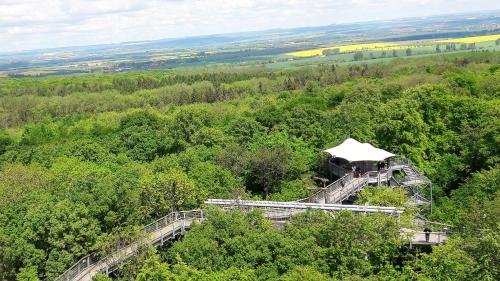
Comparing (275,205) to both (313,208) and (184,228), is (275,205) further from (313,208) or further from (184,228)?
(184,228)

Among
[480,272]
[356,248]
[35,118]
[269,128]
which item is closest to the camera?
[480,272]

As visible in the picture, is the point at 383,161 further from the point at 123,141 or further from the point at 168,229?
the point at 123,141

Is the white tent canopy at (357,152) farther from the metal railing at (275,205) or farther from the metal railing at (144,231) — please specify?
the metal railing at (144,231)

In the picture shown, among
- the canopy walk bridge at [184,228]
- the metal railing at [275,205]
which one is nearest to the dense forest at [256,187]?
the canopy walk bridge at [184,228]

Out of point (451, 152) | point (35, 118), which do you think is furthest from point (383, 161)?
point (35, 118)

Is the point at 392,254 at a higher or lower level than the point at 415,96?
lower

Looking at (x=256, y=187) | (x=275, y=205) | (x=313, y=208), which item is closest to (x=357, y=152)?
(x=256, y=187)

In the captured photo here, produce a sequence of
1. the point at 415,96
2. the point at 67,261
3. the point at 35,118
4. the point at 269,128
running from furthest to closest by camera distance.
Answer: the point at 35,118 < the point at 269,128 < the point at 415,96 < the point at 67,261
